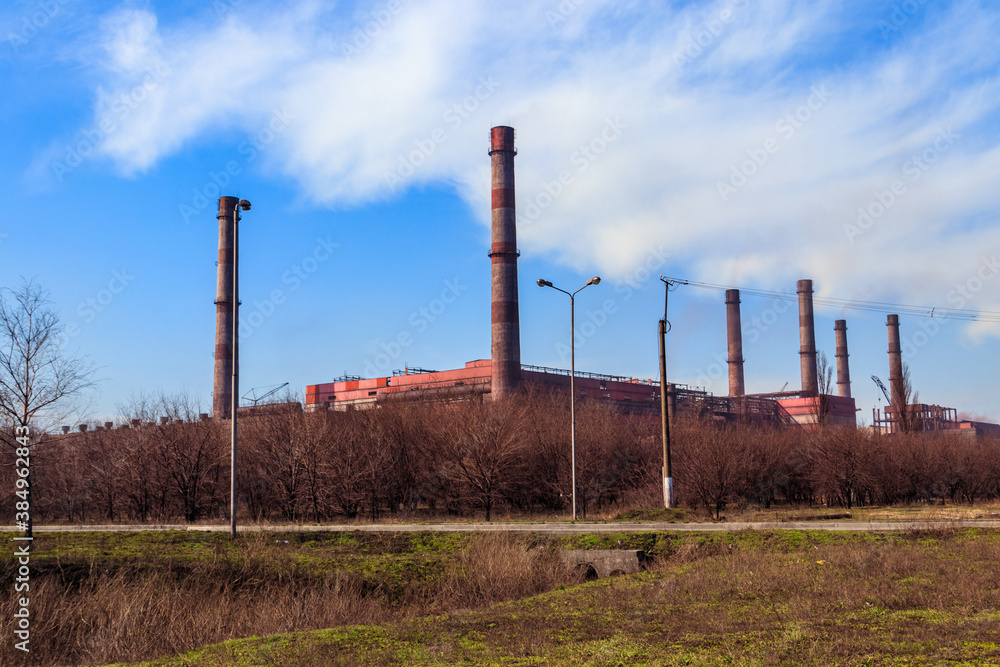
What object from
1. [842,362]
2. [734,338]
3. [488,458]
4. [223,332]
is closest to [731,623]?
[488,458]

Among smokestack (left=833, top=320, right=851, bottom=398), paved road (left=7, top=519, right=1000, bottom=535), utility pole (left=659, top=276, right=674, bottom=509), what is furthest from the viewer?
smokestack (left=833, top=320, right=851, bottom=398)

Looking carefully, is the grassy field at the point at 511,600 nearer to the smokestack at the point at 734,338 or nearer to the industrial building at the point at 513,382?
the industrial building at the point at 513,382

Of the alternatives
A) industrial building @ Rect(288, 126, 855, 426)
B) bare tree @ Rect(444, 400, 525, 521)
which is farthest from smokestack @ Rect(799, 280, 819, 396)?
bare tree @ Rect(444, 400, 525, 521)

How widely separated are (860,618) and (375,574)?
365 inches

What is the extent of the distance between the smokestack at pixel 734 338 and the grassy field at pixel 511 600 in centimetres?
6074

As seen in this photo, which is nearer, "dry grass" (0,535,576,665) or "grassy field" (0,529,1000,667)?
"grassy field" (0,529,1000,667)

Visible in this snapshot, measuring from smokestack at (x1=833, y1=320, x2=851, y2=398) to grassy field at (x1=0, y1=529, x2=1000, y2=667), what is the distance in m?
74.4

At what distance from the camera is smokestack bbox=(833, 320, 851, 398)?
82.9 metres

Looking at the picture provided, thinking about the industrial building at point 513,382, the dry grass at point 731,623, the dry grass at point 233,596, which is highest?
the industrial building at point 513,382

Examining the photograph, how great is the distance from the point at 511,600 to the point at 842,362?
81796 millimetres

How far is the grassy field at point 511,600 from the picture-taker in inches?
268

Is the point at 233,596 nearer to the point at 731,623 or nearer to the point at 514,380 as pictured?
the point at 731,623

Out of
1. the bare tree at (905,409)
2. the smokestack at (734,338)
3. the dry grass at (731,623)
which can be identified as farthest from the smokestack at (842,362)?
the dry grass at (731,623)

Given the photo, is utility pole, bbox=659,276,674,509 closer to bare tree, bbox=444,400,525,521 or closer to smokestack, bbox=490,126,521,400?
bare tree, bbox=444,400,525,521
